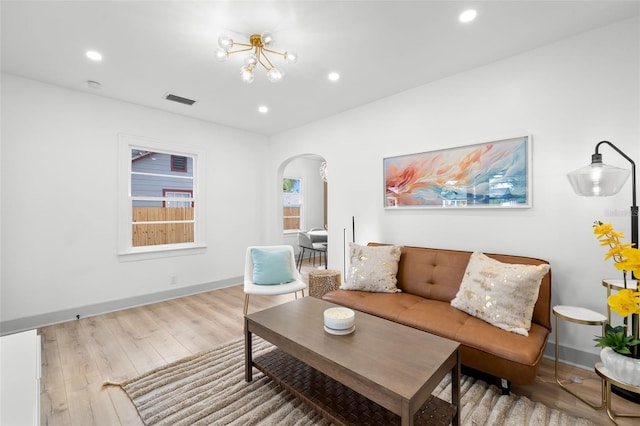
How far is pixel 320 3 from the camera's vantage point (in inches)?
75.7

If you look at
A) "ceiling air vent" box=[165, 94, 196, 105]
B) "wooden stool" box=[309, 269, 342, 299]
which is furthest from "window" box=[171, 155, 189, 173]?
"wooden stool" box=[309, 269, 342, 299]

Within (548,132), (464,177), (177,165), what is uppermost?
(177,165)

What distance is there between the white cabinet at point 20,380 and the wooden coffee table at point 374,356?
1.11 m

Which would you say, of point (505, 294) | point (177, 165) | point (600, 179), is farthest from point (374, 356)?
point (177, 165)

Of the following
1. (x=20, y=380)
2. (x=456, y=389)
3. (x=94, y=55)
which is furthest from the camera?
(x=94, y=55)

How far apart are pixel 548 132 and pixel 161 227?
4.74 meters

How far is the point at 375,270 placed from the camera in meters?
2.85

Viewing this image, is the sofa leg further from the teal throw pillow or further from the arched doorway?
the arched doorway

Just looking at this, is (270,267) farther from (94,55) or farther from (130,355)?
(94,55)

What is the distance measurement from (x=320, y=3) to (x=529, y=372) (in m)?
2.71

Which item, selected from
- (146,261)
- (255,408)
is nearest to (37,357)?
(255,408)

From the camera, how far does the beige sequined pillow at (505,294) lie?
1983 millimetres

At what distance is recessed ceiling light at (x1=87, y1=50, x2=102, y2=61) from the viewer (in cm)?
250

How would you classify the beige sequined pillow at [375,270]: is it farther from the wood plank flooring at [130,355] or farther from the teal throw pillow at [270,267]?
the wood plank flooring at [130,355]
